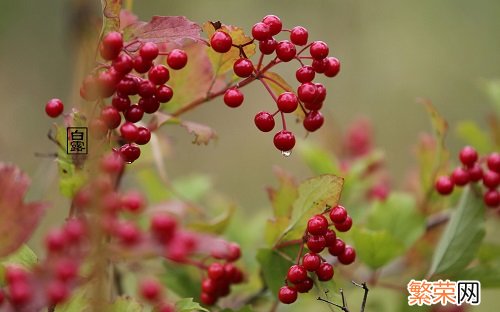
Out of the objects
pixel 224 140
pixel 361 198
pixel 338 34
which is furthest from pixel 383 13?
pixel 361 198

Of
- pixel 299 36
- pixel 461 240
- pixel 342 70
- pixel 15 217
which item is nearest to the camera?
pixel 15 217

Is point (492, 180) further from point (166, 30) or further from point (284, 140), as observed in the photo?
point (166, 30)

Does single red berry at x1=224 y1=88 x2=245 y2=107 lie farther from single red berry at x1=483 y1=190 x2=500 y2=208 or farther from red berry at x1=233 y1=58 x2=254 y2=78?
single red berry at x1=483 y1=190 x2=500 y2=208

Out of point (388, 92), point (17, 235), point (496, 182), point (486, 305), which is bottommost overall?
point (486, 305)

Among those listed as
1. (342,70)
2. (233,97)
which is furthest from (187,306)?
(342,70)

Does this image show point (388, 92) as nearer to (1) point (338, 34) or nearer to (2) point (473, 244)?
(1) point (338, 34)

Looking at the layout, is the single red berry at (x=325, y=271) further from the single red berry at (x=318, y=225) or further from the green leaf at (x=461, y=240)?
the green leaf at (x=461, y=240)
